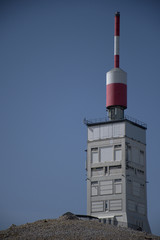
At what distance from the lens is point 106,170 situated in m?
89.0

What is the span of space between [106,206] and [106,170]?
4984mm

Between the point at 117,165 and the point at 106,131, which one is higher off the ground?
the point at 106,131

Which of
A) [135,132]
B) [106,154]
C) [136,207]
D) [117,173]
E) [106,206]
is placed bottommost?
[106,206]

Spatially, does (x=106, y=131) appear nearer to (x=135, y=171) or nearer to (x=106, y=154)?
(x=106, y=154)

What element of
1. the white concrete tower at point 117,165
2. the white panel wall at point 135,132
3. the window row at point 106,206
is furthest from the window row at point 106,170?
the white panel wall at point 135,132

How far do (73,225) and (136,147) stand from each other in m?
25.8

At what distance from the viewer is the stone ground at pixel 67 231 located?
206ft

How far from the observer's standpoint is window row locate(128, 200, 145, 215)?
8722cm

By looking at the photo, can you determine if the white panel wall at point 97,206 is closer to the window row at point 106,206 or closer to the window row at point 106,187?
the window row at point 106,206

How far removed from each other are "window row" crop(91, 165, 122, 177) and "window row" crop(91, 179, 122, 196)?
1.10 m

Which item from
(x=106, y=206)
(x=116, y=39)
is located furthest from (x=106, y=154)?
(x=116, y=39)

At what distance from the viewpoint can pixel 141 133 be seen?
92438 millimetres

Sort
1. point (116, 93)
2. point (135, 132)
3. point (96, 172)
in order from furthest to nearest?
point (116, 93) → point (135, 132) → point (96, 172)

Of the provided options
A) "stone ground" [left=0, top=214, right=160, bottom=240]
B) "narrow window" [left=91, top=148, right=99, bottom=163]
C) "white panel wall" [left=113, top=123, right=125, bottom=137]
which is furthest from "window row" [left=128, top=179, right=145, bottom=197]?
"stone ground" [left=0, top=214, right=160, bottom=240]
